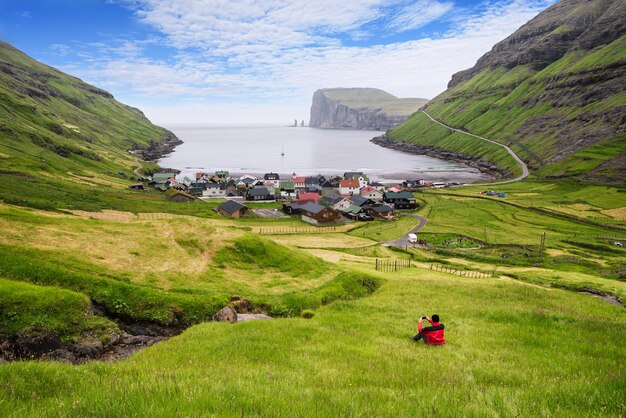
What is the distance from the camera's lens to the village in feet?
364

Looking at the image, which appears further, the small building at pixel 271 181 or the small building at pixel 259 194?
the small building at pixel 271 181

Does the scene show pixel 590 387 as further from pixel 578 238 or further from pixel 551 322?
pixel 578 238

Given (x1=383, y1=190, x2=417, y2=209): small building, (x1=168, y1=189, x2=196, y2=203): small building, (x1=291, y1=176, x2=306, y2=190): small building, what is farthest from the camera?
(x1=291, y1=176, x2=306, y2=190): small building

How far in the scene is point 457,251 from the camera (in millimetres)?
78562

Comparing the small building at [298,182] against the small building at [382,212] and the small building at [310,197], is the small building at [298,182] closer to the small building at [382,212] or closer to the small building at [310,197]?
the small building at [310,197]

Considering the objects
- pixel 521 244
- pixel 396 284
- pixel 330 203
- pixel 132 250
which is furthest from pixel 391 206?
pixel 132 250

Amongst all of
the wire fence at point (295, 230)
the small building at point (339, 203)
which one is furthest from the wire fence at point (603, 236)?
the small building at point (339, 203)

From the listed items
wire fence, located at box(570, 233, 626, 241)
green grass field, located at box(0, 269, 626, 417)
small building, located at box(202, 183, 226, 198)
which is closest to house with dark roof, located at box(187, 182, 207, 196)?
small building, located at box(202, 183, 226, 198)

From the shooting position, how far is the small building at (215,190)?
477ft

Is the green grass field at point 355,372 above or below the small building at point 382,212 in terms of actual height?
above

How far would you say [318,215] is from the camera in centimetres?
10662

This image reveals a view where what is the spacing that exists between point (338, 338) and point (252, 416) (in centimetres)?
1187

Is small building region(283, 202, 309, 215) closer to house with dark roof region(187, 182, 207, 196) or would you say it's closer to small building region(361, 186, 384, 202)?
small building region(361, 186, 384, 202)

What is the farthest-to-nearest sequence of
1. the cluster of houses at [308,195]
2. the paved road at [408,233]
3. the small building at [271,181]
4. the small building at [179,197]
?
the small building at [271,181], the small building at [179,197], the cluster of houses at [308,195], the paved road at [408,233]
